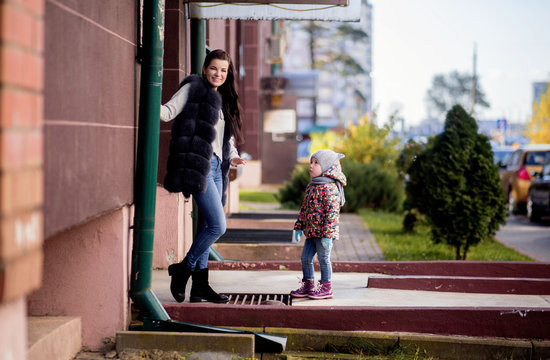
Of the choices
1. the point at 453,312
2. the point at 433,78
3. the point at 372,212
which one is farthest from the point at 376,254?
the point at 433,78

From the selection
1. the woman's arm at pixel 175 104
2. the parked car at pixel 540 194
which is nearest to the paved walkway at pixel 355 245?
the parked car at pixel 540 194

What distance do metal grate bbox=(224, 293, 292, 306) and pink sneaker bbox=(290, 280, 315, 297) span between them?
62mm

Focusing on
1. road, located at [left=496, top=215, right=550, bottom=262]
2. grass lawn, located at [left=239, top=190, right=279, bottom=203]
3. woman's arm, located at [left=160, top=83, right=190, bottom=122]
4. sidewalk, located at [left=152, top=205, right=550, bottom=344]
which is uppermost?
woman's arm, located at [left=160, top=83, right=190, bottom=122]

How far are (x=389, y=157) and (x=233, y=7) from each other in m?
14.7

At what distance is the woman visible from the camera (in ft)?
17.2

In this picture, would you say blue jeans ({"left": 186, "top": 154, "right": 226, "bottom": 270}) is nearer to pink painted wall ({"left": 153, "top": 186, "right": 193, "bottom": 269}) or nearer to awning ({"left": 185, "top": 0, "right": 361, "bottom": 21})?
pink painted wall ({"left": 153, "top": 186, "right": 193, "bottom": 269})

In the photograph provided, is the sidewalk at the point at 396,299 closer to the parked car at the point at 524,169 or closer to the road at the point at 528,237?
the road at the point at 528,237

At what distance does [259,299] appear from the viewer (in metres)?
6.21

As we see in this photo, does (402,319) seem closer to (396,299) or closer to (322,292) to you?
(396,299)

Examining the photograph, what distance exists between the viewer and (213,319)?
211 inches

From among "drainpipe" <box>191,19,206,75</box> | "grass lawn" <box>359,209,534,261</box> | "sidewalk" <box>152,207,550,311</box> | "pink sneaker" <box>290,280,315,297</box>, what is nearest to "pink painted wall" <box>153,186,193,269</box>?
"sidewalk" <box>152,207,550,311</box>

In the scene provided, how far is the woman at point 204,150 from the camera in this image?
525 cm

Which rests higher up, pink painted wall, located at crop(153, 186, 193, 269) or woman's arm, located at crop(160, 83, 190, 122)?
woman's arm, located at crop(160, 83, 190, 122)

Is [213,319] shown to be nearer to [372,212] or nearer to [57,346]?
[57,346]
